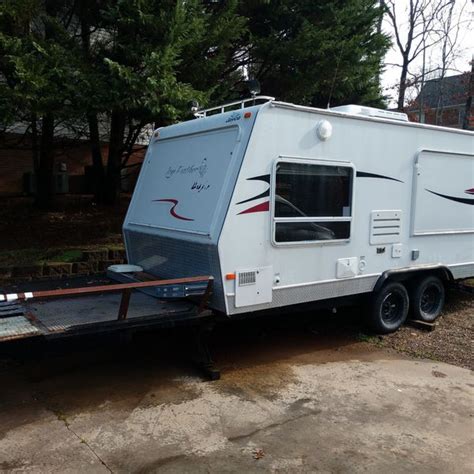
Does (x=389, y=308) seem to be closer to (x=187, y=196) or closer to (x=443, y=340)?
(x=443, y=340)

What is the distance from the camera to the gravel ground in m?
6.04

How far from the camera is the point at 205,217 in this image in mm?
5066

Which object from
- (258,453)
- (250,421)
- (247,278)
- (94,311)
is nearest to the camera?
(258,453)

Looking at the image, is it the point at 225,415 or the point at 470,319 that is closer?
the point at 225,415

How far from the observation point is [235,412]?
4.46 metres

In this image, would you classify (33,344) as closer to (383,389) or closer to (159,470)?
(159,470)

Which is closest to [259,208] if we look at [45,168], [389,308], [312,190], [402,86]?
[312,190]

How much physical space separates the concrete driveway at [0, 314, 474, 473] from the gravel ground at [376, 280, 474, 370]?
0.29 metres

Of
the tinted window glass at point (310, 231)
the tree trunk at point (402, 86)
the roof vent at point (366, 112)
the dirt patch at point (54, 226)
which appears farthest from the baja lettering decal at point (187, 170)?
the tree trunk at point (402, 86)

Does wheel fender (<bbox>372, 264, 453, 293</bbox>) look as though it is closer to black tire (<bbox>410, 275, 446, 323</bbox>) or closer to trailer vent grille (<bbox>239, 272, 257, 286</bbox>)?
black tire (<bbox>410, 275, 446, 323</bbox>)

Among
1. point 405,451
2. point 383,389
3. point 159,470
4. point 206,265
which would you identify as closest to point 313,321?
point 383,389

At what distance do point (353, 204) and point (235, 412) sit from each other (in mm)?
2702

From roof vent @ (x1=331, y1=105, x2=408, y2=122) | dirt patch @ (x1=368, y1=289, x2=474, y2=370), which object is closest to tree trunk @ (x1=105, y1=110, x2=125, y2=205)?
roof vent @ (x1=331, y1=105, x2=408, y2=122)

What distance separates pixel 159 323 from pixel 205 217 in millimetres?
1137
